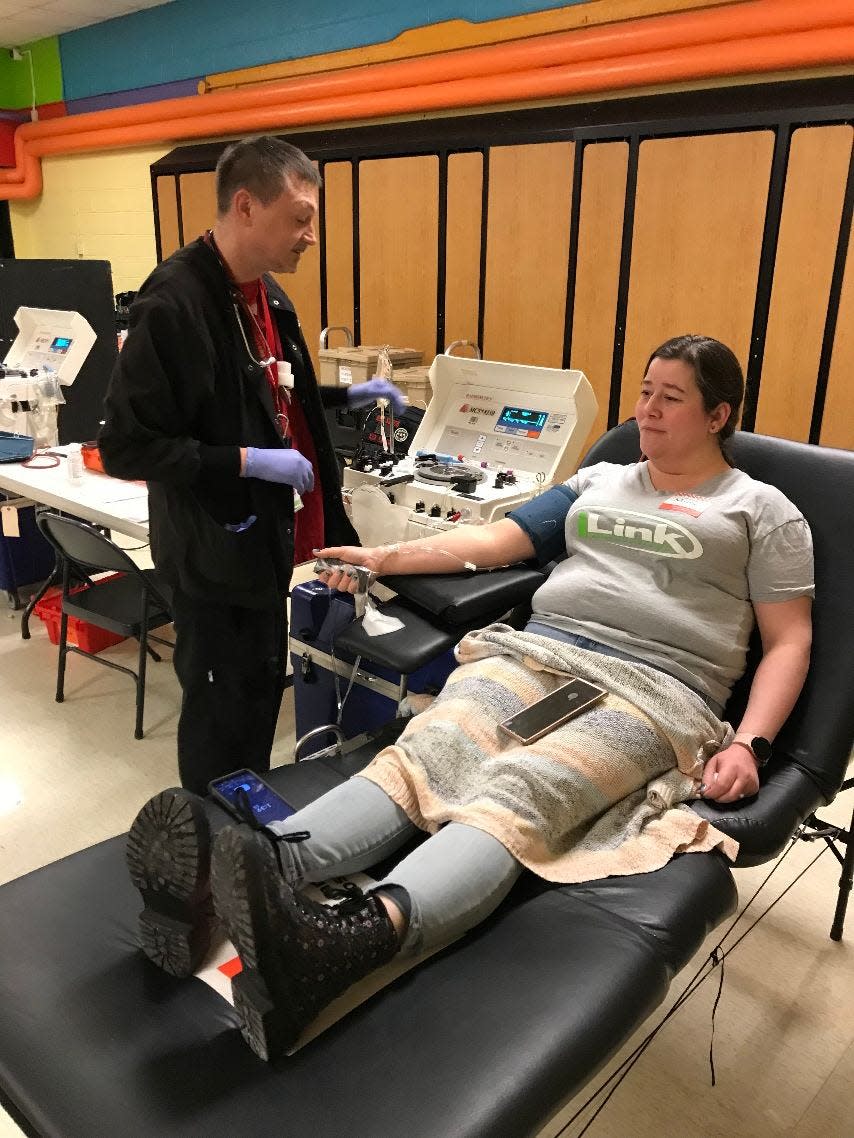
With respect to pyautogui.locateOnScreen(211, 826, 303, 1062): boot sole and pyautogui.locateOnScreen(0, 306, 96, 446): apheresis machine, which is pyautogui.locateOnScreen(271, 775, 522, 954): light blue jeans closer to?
pyautogui.locateOnScreen(211, 826, 303, 1062): boot sole

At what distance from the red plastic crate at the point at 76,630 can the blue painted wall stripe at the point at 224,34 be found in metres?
3.25

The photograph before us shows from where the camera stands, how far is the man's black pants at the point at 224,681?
6.19 feet

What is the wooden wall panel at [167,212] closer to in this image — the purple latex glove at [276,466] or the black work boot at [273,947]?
the purple latex glove at [276,466]

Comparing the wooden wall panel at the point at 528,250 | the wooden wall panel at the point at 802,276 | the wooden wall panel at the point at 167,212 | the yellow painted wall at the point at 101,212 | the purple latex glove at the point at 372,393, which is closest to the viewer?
the purple latex glove at the point at 372,393

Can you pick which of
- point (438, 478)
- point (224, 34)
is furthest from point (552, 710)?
point (224, 34)

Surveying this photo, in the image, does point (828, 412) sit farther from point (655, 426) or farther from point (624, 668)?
point (624, 668)

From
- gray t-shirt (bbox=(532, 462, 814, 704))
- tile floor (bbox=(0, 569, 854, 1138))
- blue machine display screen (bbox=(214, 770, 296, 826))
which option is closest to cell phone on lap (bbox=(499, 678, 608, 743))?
gray t-shirt (bbox=(532, 462, 814, 704))

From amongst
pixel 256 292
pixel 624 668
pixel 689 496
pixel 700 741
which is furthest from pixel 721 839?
pixel 256 292

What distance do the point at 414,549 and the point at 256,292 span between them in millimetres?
659

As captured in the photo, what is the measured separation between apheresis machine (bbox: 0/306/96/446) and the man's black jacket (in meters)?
1.93

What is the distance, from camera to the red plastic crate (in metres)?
3.12

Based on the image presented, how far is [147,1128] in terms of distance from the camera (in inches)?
36.0

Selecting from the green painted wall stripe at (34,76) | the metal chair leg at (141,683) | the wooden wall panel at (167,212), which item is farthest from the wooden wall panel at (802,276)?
the green painted wall stripe at (34,76)

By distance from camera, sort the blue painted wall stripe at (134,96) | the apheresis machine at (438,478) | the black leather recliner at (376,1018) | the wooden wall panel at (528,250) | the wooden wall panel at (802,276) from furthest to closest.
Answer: the blue painted wall stripe at (134,96) < the wooden wall panel at (528,250) < the wooden wall panel at (802,276) < the apheresis machine at (438,478) < the black leather recliner at (376,1018)
